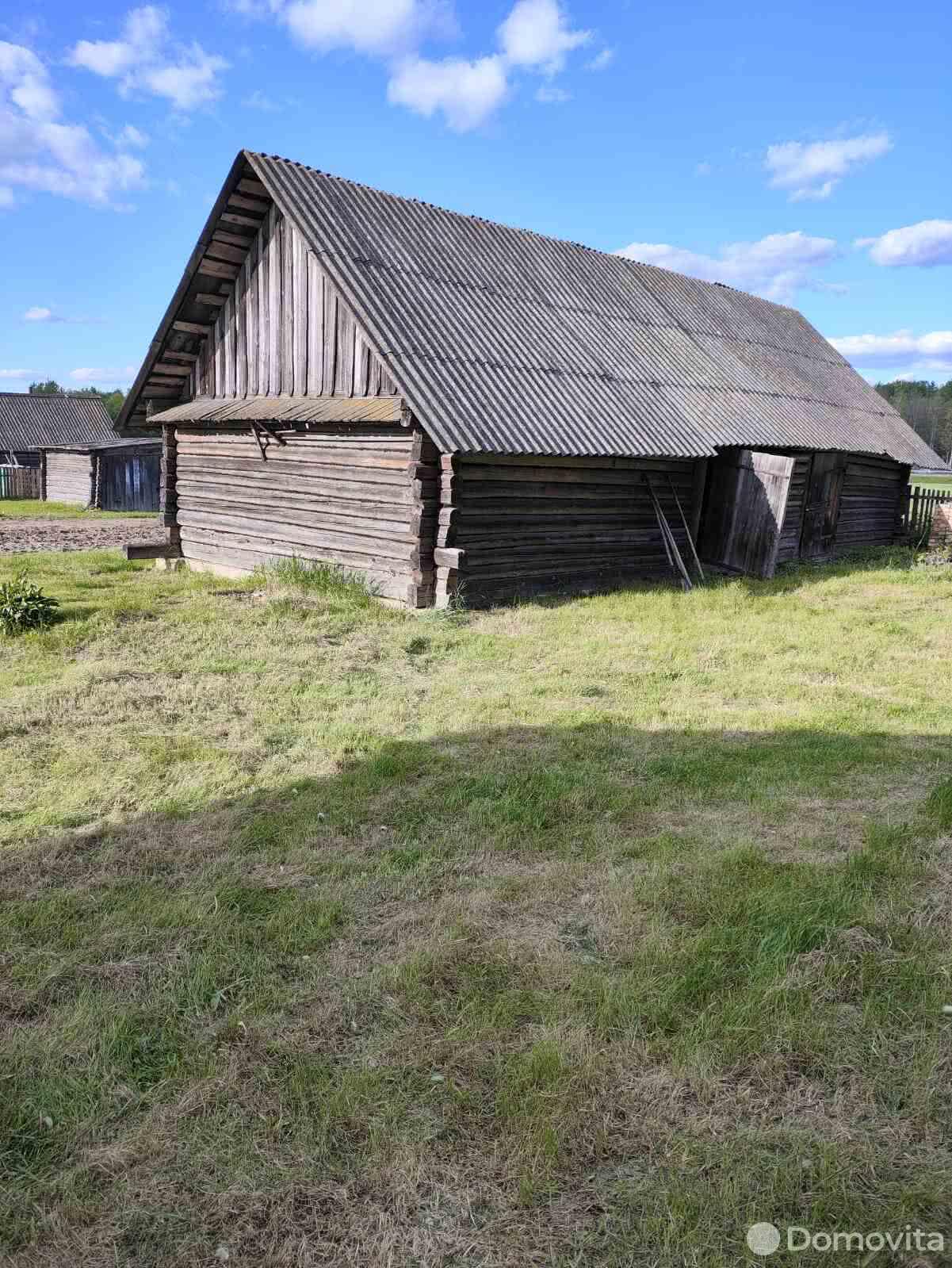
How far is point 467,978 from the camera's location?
132 inches

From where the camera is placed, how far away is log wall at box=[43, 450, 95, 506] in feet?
103

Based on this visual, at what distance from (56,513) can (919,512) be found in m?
26.5

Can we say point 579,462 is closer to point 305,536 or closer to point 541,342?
point 541,342

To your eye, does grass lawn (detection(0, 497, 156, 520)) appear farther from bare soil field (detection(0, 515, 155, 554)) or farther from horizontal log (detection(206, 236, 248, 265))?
horizontal log (detection(206, 236, 248, 265))

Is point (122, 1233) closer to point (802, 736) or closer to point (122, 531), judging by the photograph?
point (802, 736)

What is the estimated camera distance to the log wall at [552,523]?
35.5 feet

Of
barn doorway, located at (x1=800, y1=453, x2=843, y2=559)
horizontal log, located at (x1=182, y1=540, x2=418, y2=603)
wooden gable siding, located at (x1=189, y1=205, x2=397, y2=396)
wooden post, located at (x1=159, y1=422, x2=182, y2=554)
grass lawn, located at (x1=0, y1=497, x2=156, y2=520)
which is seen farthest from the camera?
grass lawn, located at (x1=0, y1=497, x2=156, y2=520)

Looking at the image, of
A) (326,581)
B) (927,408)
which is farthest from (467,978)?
(927,408)

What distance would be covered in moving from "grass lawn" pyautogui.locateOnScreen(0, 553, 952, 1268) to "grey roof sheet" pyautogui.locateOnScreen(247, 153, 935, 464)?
5400mm

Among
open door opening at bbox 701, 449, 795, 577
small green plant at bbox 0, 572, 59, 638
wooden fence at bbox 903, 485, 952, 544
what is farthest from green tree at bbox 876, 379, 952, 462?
small green plant at bbox 0, 572, 59, 638

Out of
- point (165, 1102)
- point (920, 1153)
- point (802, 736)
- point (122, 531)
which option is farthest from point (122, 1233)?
point (122, 531)

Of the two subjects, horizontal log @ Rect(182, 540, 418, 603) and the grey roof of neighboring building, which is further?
horizontal log @ Rect(182, 540, 418, 603)

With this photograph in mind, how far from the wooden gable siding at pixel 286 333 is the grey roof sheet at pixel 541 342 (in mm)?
538

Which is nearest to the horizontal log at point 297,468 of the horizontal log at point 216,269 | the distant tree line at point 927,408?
the horizontal log at point 216,269
